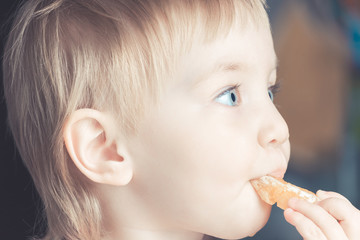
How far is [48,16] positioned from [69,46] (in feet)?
0.32

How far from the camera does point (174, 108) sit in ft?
3.37

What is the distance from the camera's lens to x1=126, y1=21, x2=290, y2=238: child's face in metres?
1.02

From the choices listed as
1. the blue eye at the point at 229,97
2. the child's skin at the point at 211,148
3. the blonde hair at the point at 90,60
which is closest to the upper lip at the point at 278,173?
the child's skin at the point at 211,148

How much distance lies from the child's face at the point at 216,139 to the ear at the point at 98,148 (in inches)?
1.2

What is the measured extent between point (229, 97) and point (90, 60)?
28 centimetres

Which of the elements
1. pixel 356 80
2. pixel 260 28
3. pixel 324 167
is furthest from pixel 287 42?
pixel 260 28

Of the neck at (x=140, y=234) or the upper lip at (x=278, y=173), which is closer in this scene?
the upper lip at (x=278, y=173)

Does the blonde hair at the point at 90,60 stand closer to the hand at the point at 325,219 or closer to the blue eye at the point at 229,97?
the blue eye at the point at 229,97

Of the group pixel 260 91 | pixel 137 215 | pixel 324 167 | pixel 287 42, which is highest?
pixel 287 42

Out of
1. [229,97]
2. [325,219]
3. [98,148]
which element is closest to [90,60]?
[98,148]

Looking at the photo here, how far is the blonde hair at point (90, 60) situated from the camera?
1.02 m

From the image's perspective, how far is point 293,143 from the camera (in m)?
2.98

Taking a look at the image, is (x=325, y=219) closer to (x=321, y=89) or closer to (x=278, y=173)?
(x=278, y=173)

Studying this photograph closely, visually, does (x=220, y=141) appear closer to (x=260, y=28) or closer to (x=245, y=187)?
(x=245, y=187)
